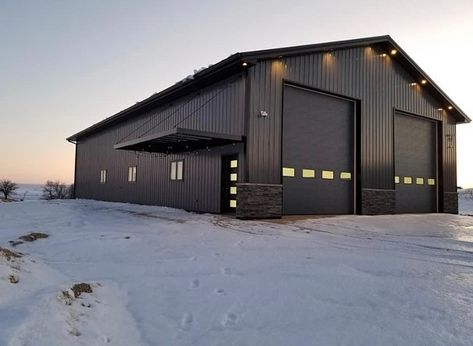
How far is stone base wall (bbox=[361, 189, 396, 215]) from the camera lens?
1620cm

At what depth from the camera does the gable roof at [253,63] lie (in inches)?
496

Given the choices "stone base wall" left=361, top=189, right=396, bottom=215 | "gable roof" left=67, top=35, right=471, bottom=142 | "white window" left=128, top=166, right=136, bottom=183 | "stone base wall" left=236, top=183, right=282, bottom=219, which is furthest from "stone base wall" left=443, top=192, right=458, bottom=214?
"white window" left=128, top=166, right=136, bottom=183

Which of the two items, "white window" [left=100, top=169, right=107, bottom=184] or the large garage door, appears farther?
"white window" [left=100, top=169, right=107, bottom=184]

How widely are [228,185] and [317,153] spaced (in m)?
3.96

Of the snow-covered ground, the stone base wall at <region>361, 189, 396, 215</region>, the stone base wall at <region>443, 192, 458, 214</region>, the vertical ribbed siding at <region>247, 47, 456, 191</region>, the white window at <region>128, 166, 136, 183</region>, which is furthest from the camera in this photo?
the white window at <region>128, 166, 136, 183</region>

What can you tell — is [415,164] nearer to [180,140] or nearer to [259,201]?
[259,201]

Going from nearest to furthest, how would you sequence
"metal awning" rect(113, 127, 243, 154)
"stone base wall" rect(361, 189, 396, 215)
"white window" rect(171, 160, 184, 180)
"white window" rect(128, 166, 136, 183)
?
1. "metal awning" rect(113, 127, 243, 154)
2. "stone base wall" rect(361, 189, 396, 215)
3. "white window" rect(171, 160, 184, 180)
4. "white window" rect(128, 166, 136, 183)

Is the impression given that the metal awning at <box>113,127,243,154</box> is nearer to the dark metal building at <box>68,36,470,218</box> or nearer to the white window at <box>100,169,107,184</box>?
the dark metal building at <box>68,36,470,218</box>

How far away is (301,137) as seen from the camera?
576 inches

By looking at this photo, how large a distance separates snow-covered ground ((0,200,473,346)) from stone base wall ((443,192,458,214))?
43.0 ft

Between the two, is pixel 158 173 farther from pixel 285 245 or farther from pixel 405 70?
pixel 405 70

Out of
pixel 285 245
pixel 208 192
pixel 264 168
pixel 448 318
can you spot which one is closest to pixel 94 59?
pixel 208 192

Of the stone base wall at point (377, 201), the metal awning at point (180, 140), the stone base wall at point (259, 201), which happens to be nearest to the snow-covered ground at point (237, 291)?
the stone base wall at point (259, 201)

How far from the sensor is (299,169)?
14.5 m
